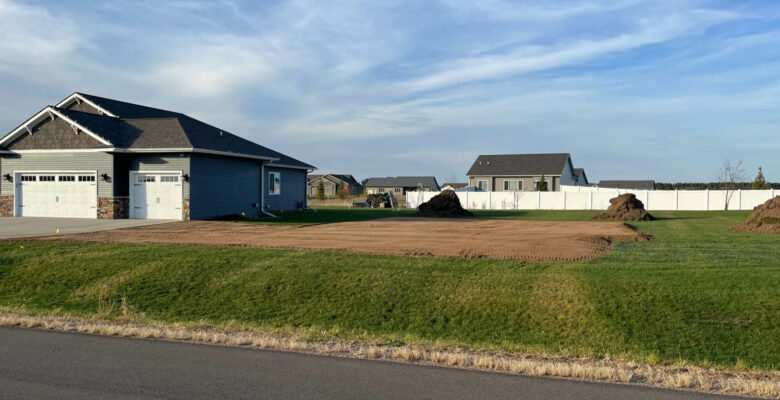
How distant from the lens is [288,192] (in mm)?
38281

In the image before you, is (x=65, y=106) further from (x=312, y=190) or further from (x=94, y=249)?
(x=312, y=190)

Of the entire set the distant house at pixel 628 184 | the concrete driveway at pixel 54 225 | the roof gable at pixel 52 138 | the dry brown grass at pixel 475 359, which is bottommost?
the dry brown grass at pixel 475 359

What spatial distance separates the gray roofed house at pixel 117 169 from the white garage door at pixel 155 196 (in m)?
0.05

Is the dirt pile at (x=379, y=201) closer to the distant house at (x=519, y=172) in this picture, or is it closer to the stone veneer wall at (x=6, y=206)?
the distant house at (x=519, y=172)

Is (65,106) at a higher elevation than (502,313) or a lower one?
higher

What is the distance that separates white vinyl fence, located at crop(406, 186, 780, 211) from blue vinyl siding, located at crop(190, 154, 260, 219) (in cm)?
2182

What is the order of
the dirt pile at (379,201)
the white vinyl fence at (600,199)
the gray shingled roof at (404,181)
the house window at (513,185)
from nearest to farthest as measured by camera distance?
the white vinyl fence at (600,199) → the dirt pile at (379,201) → the house window at (513,185) → the gray shingled roof at (404,181)

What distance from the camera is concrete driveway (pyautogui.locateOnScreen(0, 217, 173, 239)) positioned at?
20469 millimetres

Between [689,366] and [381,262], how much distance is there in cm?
761

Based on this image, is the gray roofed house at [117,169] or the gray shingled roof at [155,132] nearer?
the gray roofed house at [117,169]

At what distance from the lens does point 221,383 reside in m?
6.02

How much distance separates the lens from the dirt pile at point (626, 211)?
28.6m

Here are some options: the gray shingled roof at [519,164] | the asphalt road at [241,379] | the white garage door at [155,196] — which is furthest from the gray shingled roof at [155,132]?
the gray shingled roof at [519,164]

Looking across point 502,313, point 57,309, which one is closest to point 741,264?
point 502,313
